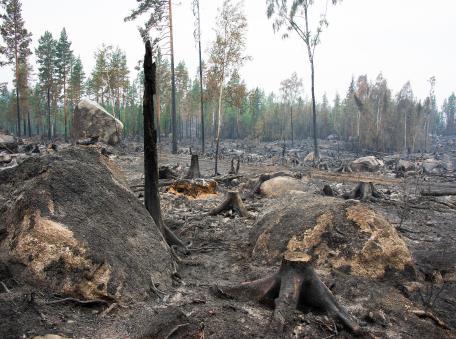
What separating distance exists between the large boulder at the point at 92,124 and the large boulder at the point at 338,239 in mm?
22218

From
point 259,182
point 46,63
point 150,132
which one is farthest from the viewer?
point 46,63

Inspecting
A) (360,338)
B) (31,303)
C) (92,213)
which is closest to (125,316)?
(31,303)

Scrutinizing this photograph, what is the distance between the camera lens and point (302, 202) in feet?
19.9

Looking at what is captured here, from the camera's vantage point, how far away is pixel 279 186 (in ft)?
35.0

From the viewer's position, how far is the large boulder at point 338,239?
4715 mm

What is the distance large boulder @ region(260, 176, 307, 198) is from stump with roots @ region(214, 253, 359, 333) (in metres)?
6.47

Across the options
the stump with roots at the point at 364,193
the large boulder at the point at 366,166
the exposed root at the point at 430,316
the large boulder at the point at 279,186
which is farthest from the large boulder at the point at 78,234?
the large boulder at the point at 366,166

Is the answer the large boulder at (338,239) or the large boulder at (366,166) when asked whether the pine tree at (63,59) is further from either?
the large boulder at (338,239)

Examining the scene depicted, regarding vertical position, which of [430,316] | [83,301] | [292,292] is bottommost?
[430,316]

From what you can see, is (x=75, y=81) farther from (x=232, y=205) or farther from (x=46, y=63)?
(x=232, y=205)

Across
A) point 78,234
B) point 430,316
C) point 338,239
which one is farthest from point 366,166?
point 78,234

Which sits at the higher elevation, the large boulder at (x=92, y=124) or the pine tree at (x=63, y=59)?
the pine tree at (x=63, y=59)

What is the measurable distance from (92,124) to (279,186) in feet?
62.0

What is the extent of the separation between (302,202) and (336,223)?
3.32 feet
